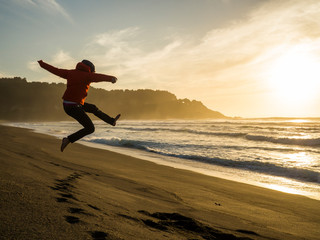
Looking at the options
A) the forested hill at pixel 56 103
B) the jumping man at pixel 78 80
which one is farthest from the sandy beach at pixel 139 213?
the forested hill at pixel 56 103

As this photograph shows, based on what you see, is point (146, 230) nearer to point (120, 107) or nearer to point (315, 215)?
point (315, 215)

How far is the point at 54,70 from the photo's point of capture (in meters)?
4.63

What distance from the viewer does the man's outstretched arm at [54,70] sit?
4.53 meters

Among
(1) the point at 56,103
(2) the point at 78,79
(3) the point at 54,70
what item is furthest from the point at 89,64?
(1) the point at 56,103

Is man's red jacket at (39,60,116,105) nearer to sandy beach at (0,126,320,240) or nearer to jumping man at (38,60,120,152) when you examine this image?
jumping man at (38,60,120,152)

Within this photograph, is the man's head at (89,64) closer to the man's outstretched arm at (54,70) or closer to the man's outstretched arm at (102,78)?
the man's outstretched arm at (102,78)

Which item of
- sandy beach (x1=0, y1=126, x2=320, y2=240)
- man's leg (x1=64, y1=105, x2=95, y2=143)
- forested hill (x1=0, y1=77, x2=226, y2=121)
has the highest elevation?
forested hill (x1=0, y1=77, x2=226, y2=121)

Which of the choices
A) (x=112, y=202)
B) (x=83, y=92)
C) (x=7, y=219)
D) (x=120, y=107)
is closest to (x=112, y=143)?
(x=83, y=92)

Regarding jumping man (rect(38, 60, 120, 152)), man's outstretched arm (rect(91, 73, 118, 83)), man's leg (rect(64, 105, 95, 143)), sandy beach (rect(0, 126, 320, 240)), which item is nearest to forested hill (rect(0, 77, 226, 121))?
man's leg (rect(64, 105, 95, 143))

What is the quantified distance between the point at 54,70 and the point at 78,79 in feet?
2.16

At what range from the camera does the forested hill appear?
413ft

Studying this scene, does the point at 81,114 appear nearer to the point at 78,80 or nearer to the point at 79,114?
the point at 79,114

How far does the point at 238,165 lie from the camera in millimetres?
9070

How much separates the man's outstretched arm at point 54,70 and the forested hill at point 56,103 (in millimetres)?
121125
